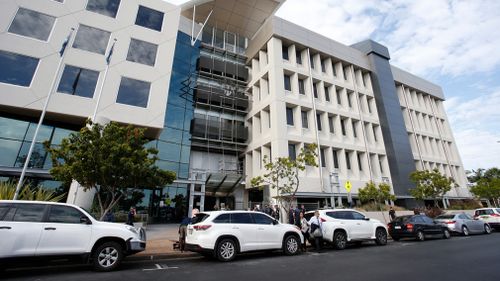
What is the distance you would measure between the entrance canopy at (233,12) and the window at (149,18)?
500 cm

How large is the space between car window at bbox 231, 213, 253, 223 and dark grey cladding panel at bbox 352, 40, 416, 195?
71.7ft

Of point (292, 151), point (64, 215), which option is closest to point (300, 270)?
point (64, 215)

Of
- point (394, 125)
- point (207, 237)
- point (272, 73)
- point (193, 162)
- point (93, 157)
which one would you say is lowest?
point (207, 237)

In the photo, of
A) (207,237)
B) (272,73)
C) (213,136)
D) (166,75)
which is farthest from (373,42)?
(207,237)

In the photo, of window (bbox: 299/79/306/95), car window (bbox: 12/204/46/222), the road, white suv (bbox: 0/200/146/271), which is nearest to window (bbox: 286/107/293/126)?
window (bbox: 299/79/306/95)

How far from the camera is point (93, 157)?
379 inches

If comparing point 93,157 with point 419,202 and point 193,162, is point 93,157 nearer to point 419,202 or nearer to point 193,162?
point 193,162

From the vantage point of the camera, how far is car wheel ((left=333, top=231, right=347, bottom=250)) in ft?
36.2

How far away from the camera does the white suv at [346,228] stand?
11102 millimetres

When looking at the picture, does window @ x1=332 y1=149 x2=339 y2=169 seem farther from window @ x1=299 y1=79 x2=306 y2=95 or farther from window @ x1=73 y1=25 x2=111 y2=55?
window @ x1=73 y1=25 x2=111 y2=55

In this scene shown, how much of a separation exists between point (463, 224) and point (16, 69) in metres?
31.4

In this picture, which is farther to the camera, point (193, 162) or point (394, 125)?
point (394, 125)

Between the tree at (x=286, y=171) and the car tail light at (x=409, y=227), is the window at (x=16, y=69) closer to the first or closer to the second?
the tree at (x=286, y=171)

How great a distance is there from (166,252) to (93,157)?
475 centimetres
